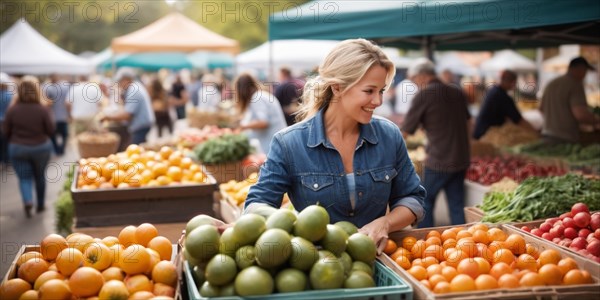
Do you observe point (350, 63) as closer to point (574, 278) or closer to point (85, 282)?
point (574, 278)

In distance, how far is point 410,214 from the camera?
339cm

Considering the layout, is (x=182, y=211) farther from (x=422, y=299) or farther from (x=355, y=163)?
(x=422, y=299)

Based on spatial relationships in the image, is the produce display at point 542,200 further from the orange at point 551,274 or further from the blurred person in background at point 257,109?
the blurred person in background at point 257,109

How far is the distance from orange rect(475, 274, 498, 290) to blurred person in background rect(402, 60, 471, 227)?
15.5 feet

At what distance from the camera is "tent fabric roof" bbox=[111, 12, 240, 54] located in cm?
1675

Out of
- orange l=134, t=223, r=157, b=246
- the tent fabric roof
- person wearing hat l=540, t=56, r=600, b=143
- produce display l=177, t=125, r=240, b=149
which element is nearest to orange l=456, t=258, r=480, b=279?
orange l=134, t=223, r=157, b=246

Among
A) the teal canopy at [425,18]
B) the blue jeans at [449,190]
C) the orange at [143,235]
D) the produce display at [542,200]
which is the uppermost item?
the teal canopy at [425,18]

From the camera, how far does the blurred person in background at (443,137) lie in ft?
24.4

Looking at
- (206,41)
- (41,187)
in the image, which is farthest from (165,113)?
(41,187)

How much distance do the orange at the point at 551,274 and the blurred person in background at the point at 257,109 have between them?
5.79 metres

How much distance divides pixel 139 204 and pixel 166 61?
2123 cm

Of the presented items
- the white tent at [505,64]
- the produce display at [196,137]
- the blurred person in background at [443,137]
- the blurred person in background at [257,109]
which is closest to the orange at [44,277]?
the blurred person in background at [443,137]

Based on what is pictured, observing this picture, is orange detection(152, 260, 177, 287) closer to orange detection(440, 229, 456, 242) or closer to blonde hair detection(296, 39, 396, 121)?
blonde hair detection(296, 39, 396, 121)

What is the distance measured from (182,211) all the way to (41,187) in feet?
19.4
